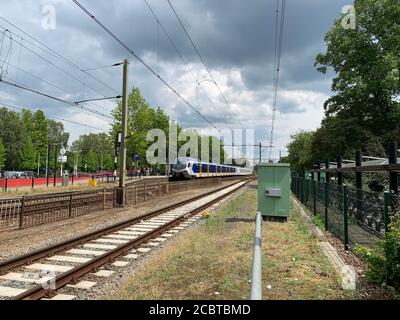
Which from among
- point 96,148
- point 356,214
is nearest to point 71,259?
point 356,214

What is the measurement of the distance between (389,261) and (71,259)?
21.7 feet

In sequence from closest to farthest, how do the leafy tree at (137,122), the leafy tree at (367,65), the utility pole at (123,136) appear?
the utility pole at (123,136)
the leafy tree at (367,65)
the leafy tree at (137,122)

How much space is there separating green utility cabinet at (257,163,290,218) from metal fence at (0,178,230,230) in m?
8.06

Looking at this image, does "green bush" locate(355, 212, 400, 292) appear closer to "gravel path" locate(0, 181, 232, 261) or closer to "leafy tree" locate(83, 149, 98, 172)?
"gravel path" locate(0, 181, 232, 261)

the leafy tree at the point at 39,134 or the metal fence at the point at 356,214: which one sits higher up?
the leafy tree at the point at 39,134

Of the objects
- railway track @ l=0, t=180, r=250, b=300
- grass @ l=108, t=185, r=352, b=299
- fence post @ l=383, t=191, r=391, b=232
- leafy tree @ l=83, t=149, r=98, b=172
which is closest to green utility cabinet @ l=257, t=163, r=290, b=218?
grass @ l=108, t=185, r=352, b=299

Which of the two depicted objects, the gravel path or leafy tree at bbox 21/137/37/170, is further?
leafy tree at bbox 21/137/37/170

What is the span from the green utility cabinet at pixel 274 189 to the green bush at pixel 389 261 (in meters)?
7.17

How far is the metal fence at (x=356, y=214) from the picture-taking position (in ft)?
22.4

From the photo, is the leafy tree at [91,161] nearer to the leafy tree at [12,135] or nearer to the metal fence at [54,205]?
the leafy tree at [12,135]

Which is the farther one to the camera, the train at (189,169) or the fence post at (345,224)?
the train at (189,169)

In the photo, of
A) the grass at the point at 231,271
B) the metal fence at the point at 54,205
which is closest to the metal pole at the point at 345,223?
the grass at the point at 231,271

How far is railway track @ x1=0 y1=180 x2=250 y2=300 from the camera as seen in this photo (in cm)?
610

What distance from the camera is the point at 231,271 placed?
692 centimetres
